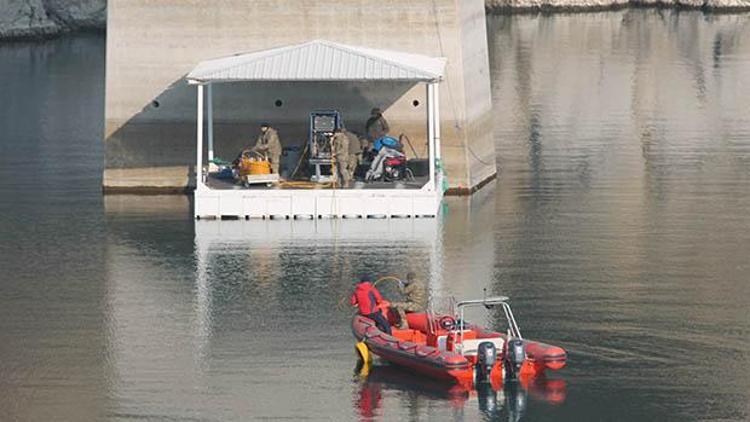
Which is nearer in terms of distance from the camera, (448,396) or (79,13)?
(448,396)

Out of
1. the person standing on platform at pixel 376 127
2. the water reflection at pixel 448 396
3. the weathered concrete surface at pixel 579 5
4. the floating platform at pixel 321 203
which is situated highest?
the weathered concrete surface at pixel 579 5

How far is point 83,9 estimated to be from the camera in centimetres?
9731

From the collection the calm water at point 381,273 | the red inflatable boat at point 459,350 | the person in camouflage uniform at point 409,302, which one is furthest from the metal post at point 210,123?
the red inflatable boat at point 459,350

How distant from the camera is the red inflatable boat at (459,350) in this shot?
26422 mm

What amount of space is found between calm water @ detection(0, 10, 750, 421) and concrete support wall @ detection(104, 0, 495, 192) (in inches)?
45.1

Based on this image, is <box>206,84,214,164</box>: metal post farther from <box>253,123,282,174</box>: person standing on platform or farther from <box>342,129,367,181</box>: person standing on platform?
<box>342,129,367,181</box>: person standing on platform

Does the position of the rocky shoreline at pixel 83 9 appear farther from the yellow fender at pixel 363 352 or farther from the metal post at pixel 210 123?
the yellow fender at pixel 363 352

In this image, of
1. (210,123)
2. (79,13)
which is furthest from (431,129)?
(79,13)

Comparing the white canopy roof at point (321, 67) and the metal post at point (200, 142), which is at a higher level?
the white canopy roof at point (321, 67)

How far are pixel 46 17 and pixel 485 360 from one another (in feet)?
236

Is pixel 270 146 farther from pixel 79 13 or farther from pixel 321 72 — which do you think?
pixel 79 13

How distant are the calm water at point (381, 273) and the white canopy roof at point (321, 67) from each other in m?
2.90

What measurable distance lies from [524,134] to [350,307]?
2380 centimetres

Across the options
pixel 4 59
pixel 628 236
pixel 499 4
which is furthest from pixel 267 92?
pixel 499 4
